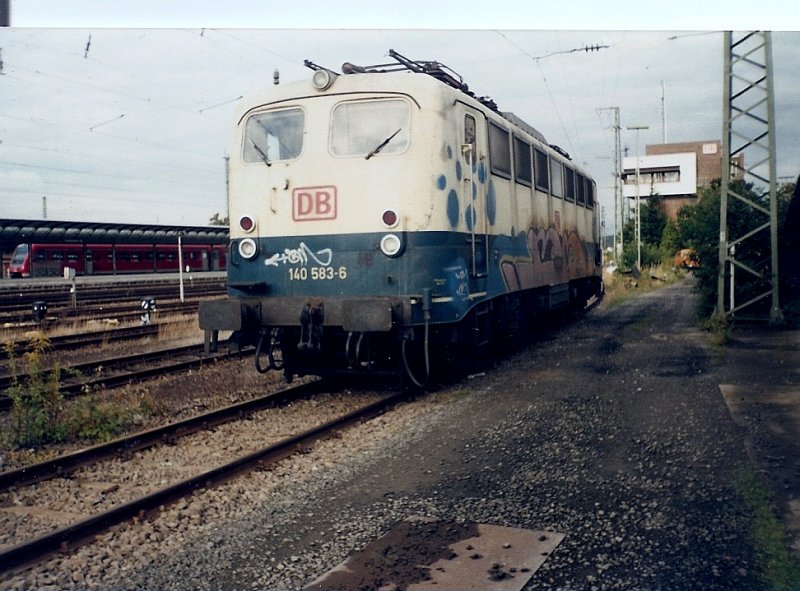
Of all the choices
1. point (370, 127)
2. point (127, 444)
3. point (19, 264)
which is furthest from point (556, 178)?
point (19, 264)

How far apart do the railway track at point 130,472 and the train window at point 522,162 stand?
4021 mm

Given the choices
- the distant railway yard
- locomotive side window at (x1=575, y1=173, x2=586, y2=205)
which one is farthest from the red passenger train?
the distant railway yard

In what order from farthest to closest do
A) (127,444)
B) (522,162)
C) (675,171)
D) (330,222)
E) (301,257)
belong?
(675,171) → (522,162) → (301,257) → (330,222) → (127,444)

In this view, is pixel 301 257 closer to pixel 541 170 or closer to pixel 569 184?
pixel 541 170

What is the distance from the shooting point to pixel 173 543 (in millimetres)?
4375

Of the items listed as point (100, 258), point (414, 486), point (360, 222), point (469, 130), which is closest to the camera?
point (414, 486)

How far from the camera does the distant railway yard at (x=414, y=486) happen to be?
13.1ft

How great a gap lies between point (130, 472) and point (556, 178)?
9.16 meters

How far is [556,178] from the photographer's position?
42.3 feet

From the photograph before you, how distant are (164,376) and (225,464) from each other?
472 centimetres

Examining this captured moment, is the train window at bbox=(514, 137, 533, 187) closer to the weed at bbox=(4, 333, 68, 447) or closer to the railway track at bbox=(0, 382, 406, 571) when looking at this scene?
the railway track at bbox=(0, 382, 406, 571)

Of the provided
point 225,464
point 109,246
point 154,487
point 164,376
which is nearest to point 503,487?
point 225,464

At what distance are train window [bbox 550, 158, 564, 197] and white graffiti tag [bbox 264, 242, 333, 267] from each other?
5.82m

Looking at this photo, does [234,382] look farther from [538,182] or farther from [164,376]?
[538,182]
